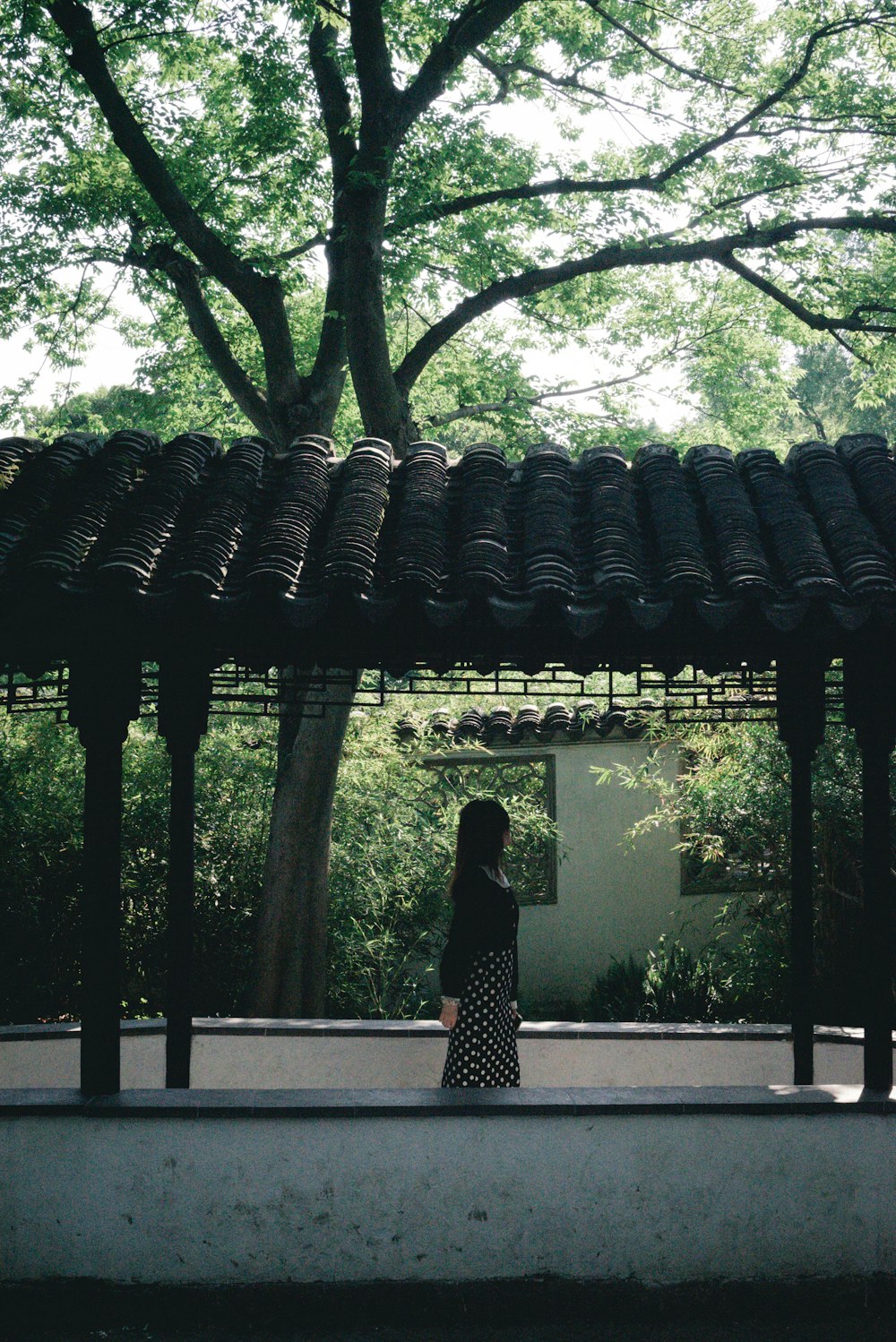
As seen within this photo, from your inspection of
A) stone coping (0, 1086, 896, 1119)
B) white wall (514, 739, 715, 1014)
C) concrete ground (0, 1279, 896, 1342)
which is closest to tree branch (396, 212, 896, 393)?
white wall (514, 739, 715, 1014)

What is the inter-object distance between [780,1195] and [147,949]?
579 centimetres

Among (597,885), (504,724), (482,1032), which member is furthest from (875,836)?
(597,885)

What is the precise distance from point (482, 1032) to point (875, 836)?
5.77 feet

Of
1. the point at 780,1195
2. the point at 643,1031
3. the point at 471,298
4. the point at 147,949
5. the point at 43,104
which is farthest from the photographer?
the point at 43,104

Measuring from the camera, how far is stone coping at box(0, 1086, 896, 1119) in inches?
169

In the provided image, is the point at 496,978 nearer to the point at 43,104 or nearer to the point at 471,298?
the point at 471,298

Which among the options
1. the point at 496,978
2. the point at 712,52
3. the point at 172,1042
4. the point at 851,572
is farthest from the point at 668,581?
the point at 712,52

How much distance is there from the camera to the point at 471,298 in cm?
965

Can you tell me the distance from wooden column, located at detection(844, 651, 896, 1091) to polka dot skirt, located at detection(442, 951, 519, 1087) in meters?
1.44

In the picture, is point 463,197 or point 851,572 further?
point 463,197

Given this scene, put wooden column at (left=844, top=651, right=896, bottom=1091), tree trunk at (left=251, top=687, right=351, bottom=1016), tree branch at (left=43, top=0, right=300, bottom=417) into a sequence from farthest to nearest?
tree branch at (left=43, top=0, right=300, bottom=417)
tree trunk at (left=251, top=687, right=351, bottom=1016)
wooden column at (left=844, top=651, right=896, bottom=1091)

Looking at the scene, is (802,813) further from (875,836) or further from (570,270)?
(570,270)

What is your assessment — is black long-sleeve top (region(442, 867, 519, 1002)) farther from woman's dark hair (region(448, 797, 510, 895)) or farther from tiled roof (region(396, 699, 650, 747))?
tiled roof (region(396, 699, 650, 747))

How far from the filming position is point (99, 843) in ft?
14.5
